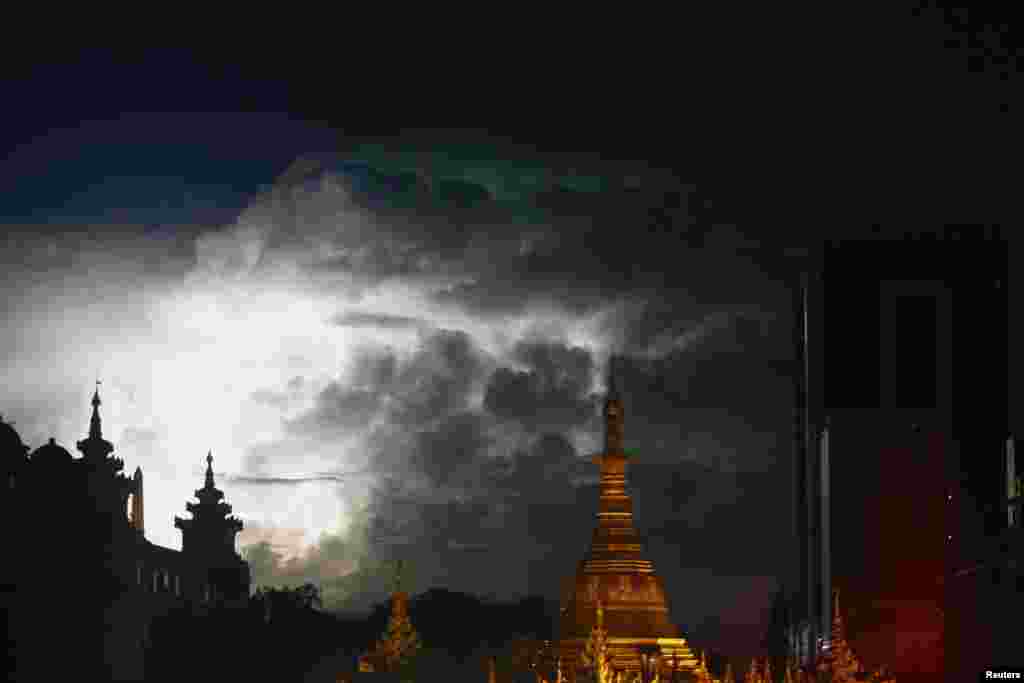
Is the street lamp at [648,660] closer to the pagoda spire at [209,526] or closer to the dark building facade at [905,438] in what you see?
the dark building facade at [905,438]

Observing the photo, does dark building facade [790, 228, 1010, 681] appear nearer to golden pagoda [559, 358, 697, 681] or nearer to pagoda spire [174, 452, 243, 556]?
golden pagoda [559, 358, 697, 681]

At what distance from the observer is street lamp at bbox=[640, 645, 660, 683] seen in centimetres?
2767

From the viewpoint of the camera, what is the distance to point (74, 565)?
3825cm

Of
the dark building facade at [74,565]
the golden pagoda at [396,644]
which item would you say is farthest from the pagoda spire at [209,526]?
the golden pagoda at [396,644]

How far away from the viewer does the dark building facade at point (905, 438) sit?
29469 millimetres

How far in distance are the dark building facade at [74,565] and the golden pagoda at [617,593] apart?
9.79 m

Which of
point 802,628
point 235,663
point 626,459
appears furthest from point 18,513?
point 802,628

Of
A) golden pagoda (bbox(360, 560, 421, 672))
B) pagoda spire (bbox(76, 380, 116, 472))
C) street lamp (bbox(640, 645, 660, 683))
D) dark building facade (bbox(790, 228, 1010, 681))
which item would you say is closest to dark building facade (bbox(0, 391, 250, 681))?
pagoda spire (bbox(76, 380, 116, 472))

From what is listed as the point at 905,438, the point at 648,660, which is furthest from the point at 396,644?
the point at 905,438

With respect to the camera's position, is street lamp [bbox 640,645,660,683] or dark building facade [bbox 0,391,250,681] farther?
dark building facade [bbox 0,391,250,681]

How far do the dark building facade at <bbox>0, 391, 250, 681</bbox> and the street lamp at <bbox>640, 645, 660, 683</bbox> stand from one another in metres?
10.9

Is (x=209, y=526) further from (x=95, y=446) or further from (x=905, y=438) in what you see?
(x=905, y=438)

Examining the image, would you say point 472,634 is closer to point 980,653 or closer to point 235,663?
point 235,663

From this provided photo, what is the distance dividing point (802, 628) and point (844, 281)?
10.1 m
